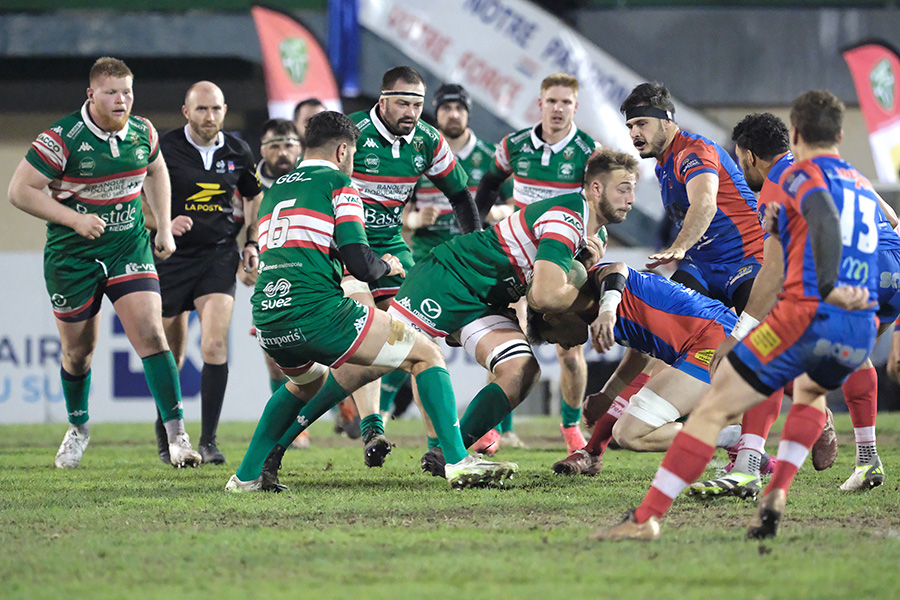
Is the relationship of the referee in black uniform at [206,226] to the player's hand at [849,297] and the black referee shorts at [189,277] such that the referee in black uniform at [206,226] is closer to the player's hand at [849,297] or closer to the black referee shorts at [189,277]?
the black referee shorts at [189,277]

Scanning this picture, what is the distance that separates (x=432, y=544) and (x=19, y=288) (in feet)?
26.7

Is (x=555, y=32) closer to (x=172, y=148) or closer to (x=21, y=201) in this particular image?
(x=172, y=148)

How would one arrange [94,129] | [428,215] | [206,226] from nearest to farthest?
[94,129] → [206,226] → [428,215]

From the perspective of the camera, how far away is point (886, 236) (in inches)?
205

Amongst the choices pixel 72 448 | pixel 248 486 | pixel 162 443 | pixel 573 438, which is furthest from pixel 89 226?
pixel 573 438

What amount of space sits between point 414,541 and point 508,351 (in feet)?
6.10

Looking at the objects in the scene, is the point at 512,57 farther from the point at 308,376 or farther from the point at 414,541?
the point at 414,541

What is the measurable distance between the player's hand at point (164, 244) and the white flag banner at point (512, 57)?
729cm

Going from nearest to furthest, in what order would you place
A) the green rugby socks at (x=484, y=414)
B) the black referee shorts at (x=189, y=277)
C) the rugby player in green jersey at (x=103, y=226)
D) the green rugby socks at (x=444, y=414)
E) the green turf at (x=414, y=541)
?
the green turf at (x=414, y=541) → the green rugby socks at (x=444, y=414) → the green rugby socks at (x=484, y=414) → the rugby player in green jersey at (x=103, y=226) → the black referee shorts at (x=189, y=277)

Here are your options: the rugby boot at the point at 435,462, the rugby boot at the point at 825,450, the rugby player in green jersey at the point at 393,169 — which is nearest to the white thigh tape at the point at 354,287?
the rugby player in green jersey at the point at 393,169

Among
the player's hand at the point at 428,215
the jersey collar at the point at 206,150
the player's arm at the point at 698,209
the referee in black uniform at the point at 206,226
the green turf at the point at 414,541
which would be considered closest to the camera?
the green turf at the point at 414,541

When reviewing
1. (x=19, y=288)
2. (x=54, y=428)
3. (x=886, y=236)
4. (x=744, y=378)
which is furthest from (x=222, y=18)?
(x=744, y=378)

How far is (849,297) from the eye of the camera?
11.9 ft

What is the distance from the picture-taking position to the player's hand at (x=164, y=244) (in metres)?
6.84
